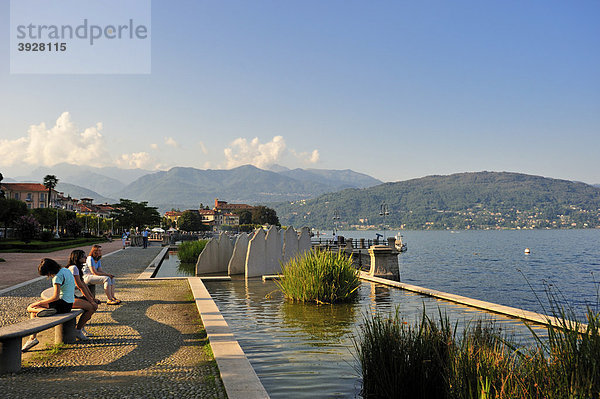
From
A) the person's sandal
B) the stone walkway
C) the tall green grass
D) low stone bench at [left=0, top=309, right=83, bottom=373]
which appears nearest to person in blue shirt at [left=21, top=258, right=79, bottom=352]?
the person's sandal

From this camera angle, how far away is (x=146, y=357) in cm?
638

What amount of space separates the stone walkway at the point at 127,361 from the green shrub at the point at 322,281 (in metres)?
2.58

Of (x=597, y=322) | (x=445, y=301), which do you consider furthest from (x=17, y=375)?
(x=445, y=301)

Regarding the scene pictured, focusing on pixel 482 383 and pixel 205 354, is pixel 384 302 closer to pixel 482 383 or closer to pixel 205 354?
pixel 205 354

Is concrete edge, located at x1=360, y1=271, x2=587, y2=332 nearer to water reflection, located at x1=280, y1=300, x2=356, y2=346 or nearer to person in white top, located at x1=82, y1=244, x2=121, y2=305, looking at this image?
water reflection, located at x1=280, y1=300, x2=356, y2=346

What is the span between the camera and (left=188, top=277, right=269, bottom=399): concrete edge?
4793 mm

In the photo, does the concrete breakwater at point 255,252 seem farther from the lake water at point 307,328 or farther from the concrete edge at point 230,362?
the concrete edge at point 230,362

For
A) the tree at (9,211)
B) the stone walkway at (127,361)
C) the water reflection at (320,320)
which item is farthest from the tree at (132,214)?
the water reflection at (320,320)

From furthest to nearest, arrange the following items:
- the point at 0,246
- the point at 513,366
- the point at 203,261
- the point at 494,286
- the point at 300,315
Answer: the point at 0,246 < the point at 494,286 < the point at 203,261 < the point at 300,315 < the point at 513,366

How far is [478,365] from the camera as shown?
4160mm

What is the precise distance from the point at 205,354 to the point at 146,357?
761mm

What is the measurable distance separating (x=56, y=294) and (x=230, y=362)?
3.10 m

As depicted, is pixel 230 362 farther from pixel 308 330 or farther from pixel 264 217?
pixel 264 217

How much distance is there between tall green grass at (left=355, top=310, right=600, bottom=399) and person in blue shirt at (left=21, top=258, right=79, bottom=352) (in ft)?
15.0
